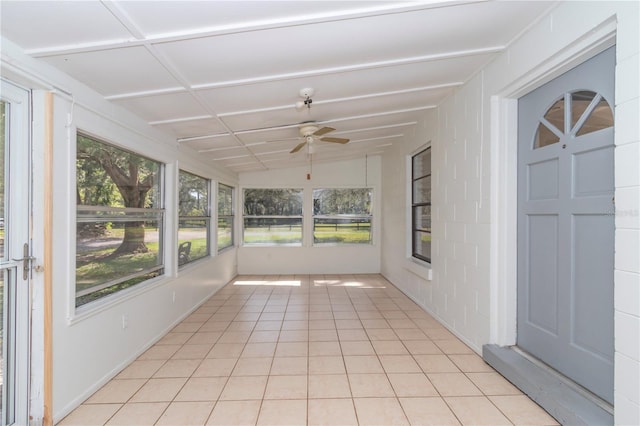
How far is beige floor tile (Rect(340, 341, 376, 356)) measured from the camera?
297 cm

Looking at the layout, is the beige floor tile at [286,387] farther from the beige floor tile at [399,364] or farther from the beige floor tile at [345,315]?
the beige floor tile at [345,315]

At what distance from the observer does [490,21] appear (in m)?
2.04

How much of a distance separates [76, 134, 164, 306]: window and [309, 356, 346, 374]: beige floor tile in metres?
1.79

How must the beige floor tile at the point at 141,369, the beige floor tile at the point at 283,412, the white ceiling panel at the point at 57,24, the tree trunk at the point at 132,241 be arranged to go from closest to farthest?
the white ceiling panel at the point at 57,24, the beige floor tile at the point at 283,412, the beige floor tile at the point at 141,369, the tree trunk at the point at 132,241

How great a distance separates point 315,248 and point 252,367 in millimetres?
4251

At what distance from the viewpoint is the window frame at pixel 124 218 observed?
2.32 meters

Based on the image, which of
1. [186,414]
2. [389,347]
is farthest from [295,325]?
[186,414]

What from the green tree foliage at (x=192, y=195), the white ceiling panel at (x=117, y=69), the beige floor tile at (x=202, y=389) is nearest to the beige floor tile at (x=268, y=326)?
the beige floor tile at (x=202, y=389)

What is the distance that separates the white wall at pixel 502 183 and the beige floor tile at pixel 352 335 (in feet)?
3.07

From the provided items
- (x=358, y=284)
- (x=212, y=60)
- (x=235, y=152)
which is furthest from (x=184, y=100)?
(x=358, y=284)

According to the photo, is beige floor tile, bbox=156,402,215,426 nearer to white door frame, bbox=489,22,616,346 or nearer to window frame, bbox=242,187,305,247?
white door frame, bbox=489,22,616,346

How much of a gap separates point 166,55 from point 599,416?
3.20 metres

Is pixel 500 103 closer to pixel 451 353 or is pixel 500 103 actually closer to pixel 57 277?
pixel 451 353

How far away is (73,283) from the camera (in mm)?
2172
